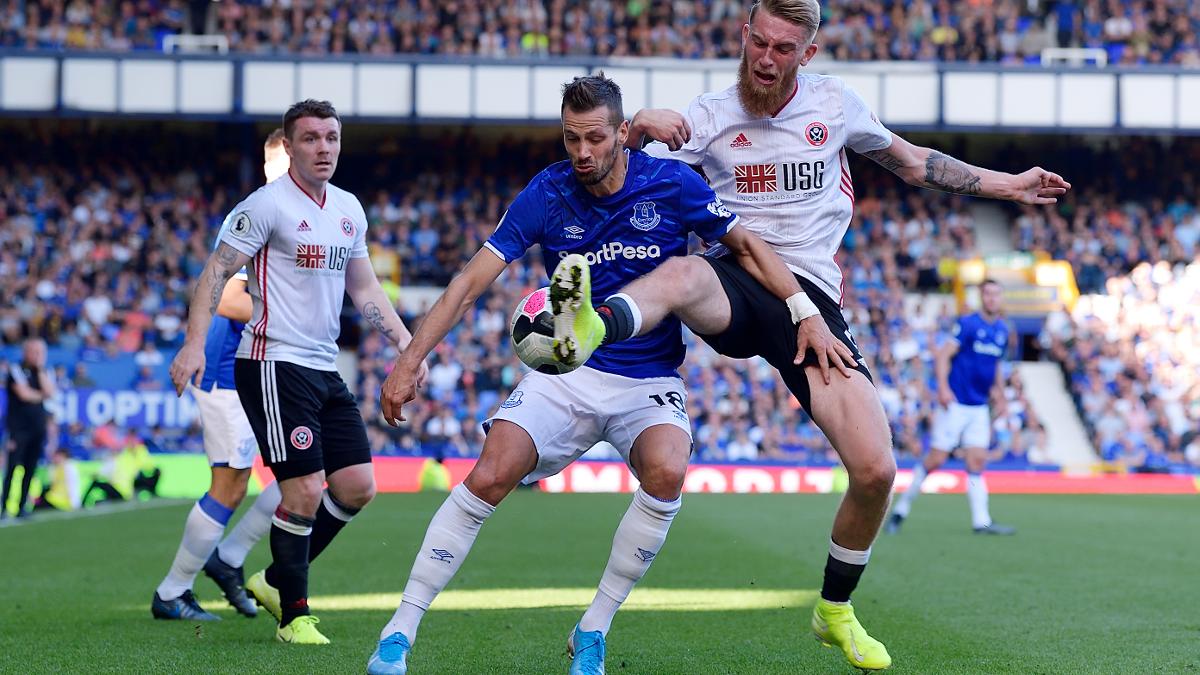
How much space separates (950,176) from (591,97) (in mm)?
1789

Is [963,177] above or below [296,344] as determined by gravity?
above

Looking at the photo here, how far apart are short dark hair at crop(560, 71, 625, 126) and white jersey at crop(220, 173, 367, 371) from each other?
6.30 feet

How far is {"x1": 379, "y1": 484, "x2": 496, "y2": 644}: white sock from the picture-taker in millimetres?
5242

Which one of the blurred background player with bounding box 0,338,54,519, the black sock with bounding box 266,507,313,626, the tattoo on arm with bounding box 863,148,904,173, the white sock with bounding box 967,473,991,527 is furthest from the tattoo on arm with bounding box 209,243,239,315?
Result: the blurred background player with bounding box 0,338,54,519

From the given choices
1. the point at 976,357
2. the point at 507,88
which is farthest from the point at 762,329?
the point at 507,88

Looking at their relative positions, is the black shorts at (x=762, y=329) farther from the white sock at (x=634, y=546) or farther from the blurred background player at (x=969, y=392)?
the blurred background player at (x=969, y=392)

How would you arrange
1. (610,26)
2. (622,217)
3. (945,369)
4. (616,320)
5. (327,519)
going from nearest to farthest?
(616,320), (622,217), (327,519), (945,369), (610,26)

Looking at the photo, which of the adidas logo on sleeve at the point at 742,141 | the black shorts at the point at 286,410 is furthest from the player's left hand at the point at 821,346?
the black shorts at the point at 286,410

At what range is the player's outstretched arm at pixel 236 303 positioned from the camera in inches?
301

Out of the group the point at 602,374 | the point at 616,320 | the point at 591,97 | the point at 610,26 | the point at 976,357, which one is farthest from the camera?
the point at 610,26

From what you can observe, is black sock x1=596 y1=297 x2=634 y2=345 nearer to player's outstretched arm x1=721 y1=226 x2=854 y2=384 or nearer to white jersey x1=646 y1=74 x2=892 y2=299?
player's outstretched arm x1=721 y1=226 x2=854 y2=384

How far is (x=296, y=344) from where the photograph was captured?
21.9 feet

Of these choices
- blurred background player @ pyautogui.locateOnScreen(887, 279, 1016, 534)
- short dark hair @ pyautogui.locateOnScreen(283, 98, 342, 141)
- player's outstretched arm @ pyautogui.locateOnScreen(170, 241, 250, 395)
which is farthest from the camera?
blurred background player @ pyautogui.locateOnScreen(887, 279, 1016, 534)

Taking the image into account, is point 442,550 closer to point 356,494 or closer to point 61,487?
point 356,494
